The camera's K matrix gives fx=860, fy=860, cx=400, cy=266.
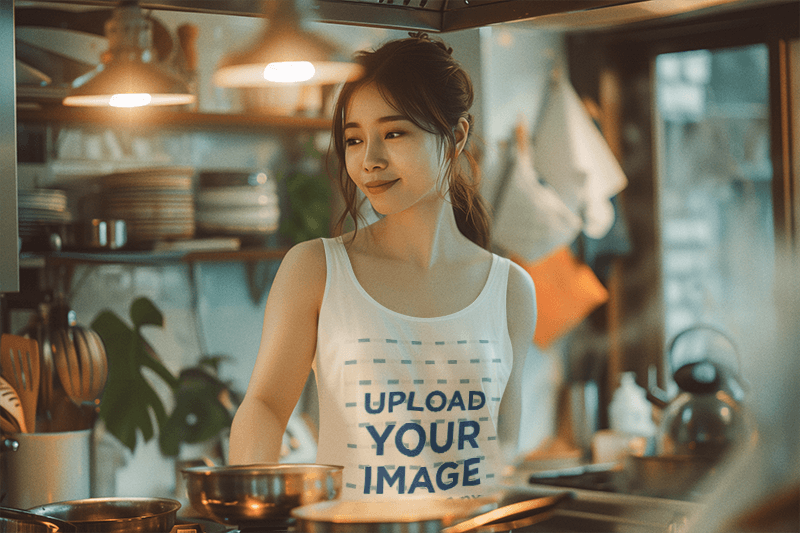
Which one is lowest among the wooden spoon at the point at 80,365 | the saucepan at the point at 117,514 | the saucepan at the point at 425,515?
the saucepan at the point at 117,514

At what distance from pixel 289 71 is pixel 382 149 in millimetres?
203

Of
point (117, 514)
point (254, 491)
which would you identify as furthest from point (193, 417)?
point (254, 491)

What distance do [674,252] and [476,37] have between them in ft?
4.08

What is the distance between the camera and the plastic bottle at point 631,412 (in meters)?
2.25

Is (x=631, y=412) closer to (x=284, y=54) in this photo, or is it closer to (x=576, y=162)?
(x=576, y=162)

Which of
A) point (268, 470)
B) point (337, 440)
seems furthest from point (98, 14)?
point (268, 470)

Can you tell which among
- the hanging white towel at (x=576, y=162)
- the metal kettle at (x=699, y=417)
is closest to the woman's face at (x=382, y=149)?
the metal kettle at (x=699, y=417)

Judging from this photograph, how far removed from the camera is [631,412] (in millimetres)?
2258

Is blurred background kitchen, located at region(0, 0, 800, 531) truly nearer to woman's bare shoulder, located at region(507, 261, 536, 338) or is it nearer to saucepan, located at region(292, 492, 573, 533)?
woman's bare shoulder, located at region(507, 261, 536, 338)

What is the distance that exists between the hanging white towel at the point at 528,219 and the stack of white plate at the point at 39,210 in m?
1.08

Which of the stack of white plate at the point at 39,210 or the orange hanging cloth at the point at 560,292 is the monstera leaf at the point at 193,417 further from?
the orange hanging cloth at the point at 560,292

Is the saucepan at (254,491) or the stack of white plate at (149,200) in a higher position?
the stack of white plate at (149,200)

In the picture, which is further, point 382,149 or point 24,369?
point 24,369

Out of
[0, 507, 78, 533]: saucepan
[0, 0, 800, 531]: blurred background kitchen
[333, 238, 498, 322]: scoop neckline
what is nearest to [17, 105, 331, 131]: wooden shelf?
[0, 0, 800, 531]: blurred background kitchen
